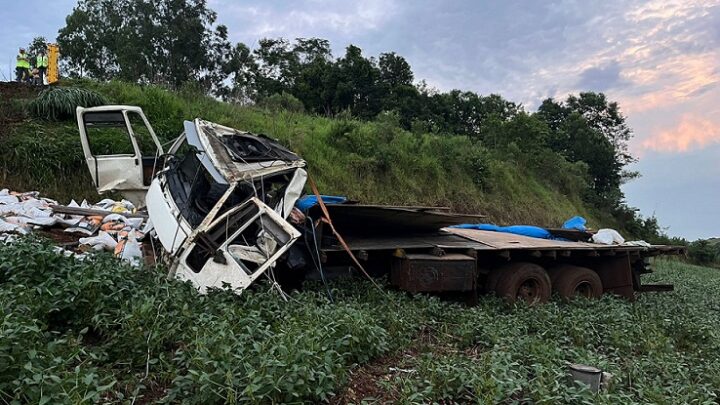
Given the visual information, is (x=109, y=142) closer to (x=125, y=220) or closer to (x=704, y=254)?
(x=125, y=220)

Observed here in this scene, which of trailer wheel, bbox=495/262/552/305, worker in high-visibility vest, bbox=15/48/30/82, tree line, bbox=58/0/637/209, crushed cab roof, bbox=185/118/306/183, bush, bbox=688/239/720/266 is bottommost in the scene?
bush, bbox=688/239/720/266

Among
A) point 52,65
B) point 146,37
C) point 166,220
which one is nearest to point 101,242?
point 166,220

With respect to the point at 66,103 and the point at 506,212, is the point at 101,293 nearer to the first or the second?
the point at 66,103

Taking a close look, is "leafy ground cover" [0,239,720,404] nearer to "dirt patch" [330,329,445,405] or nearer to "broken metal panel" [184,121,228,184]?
"dirt patch" [330,329,445,405]

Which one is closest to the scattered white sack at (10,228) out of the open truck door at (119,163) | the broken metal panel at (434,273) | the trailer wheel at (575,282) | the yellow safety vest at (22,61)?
the open truck door at (119,163)

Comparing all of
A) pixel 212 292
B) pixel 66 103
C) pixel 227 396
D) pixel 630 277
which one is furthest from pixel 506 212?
pixel 227 396

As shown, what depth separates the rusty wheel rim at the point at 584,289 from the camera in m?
7.89

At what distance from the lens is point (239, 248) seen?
568cm

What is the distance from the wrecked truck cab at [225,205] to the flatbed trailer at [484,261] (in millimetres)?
773

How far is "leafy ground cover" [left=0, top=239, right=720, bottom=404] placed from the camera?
3123mm

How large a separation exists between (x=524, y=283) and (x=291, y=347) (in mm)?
4736

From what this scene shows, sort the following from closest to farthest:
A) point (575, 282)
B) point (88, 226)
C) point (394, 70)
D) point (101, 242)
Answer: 1. point (101, 242)
2. point (575, 282)
3. point (88, 226)
4. point (394, 70)

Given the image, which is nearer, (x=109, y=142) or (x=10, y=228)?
(x=10, y=228)

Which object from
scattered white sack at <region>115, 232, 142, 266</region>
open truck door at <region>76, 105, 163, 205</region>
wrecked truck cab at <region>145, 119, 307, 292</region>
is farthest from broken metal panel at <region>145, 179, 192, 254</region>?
open truck door at <region>76, 105, 163, 205</region>
